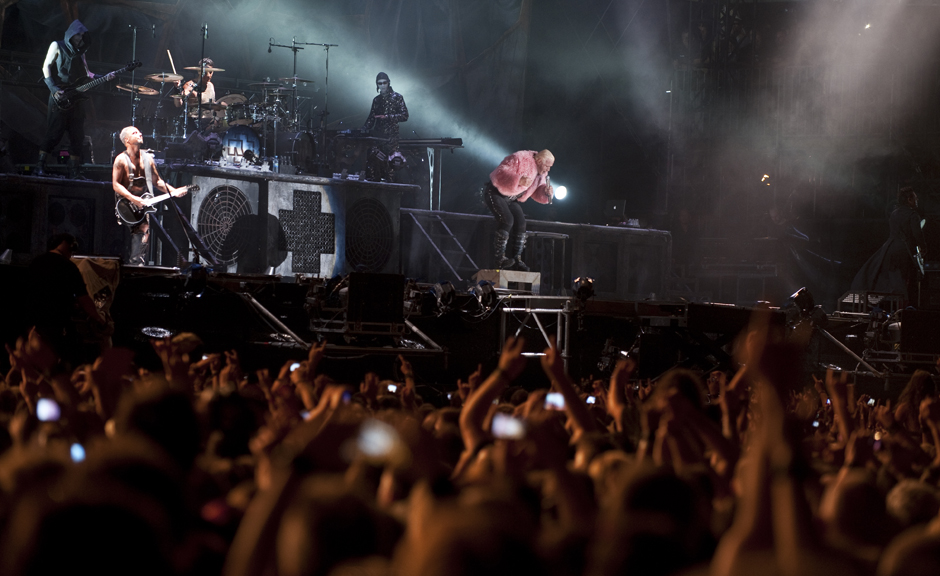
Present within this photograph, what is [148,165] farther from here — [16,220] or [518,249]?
[518,249]

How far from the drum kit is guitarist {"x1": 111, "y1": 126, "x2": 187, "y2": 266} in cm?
213

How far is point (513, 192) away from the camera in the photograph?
15.0m

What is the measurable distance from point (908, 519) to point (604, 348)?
9729 millimetres

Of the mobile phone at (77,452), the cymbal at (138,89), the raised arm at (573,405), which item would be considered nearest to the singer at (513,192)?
the cymbal at (138,89)

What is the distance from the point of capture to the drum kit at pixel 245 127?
47.2 ft

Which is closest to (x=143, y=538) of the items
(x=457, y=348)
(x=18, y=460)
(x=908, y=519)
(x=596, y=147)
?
(x=18, y=460)

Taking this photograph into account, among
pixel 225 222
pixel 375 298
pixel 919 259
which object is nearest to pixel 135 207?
pixel 225 222

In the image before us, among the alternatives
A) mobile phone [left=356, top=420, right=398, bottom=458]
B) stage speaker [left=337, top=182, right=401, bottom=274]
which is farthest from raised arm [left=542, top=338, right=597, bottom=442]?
stage speaker [left=337, top=182, right=401, bottom=274]

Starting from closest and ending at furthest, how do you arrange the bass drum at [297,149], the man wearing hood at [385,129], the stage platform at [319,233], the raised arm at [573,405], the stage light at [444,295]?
the raised arm at [573,405]
the stage light at [444,295]
the stage platform at [319,233]
the bass drum at [297,149]
the man wearing hood at [385,129]

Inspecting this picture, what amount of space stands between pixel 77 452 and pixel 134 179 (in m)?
10.4

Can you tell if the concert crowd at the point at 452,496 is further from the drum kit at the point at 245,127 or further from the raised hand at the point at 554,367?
the drum kit at the point at 245,127

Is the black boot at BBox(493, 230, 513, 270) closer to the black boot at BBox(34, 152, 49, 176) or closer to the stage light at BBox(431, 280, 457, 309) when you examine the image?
the stage light at BBox(431, 280, 457, 309)

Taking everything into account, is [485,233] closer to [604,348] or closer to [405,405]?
[604,348]

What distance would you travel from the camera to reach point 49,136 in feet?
43.9
